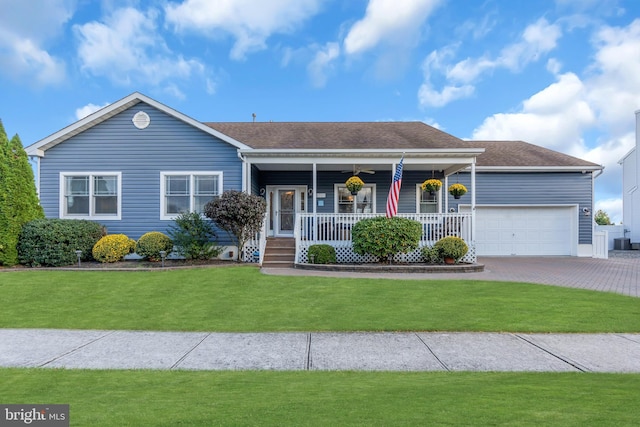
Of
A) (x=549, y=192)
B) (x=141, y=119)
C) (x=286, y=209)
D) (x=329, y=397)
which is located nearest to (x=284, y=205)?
(x=286, y=209)

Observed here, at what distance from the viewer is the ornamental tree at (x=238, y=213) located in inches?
454

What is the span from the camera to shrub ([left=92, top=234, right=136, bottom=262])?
39.9ft

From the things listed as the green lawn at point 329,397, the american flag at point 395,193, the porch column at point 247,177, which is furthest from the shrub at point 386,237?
the green lawn at point 329,397

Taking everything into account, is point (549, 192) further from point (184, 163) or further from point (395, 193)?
point (184, 163)

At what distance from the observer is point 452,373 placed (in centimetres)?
425

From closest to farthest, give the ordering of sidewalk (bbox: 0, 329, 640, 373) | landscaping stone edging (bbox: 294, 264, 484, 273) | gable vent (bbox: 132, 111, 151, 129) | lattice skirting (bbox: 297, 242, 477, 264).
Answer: sidewalk (bbox: 0, 329, 640, 373) < landscaping stone edging (bbox: 294, 264, 484, 273) < lattice skirting (bbox: 297, 242, 477, 264) < gable vent (bbox: 132, 111, 151, 129)

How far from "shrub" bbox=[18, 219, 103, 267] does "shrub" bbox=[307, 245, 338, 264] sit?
7637 mm

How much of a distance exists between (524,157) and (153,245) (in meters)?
16.6

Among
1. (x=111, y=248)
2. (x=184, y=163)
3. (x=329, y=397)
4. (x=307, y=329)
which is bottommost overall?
(x=307, y=329)

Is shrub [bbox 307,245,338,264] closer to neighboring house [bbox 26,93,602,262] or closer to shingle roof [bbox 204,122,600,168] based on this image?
neighboring house [bbox 26,93,602,262]

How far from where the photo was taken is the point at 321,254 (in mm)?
12008

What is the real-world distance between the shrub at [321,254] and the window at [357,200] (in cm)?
409

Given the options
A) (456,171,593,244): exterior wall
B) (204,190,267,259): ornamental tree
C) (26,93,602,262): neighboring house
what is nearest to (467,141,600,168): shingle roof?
(456,171,593,244): exterior wall

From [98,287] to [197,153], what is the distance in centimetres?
603
